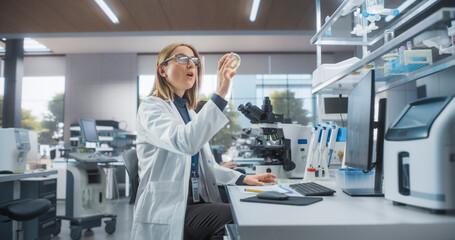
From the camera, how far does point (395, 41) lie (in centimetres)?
96

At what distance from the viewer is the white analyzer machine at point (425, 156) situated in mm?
729

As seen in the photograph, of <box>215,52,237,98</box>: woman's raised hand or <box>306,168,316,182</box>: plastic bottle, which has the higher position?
<box>215,52,237,98</box>: woman's raised hand

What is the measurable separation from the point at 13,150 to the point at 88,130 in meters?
1.00

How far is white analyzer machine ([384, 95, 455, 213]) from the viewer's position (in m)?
0.73

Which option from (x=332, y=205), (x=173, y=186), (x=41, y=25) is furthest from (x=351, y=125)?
(x=41, y=25)

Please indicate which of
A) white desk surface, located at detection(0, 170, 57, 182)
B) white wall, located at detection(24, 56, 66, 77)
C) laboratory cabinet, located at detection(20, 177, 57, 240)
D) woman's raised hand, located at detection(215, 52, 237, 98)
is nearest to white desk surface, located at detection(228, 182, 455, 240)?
woman's raised hand, located at detection(215, 52, 237, 98)

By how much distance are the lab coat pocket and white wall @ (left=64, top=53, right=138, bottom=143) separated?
7.19m

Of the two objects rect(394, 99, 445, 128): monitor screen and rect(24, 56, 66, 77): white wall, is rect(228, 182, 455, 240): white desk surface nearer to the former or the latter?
rect(394, 99, 445, 128): monitor screen

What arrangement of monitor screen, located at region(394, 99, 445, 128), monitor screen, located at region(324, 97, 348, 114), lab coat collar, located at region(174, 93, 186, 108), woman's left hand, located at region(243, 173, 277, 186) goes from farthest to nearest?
monitor screen, located at region(324, 97, 348, 114) < lab coat collar, located at region(174, 93, 186, 108) < woman's left hand, located at region(243, 173, 277, 186) < monitor screen, located at region(394, 99, 445, 128)

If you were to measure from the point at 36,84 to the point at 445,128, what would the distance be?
9.77 m

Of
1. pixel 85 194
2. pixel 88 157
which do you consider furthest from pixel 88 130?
pixel 85 194

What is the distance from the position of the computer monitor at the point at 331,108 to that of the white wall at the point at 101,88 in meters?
6.43

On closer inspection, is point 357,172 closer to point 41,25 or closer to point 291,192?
point 291,192

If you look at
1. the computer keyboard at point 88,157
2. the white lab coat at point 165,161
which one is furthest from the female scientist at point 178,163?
the computer keyboard at point 88,157
